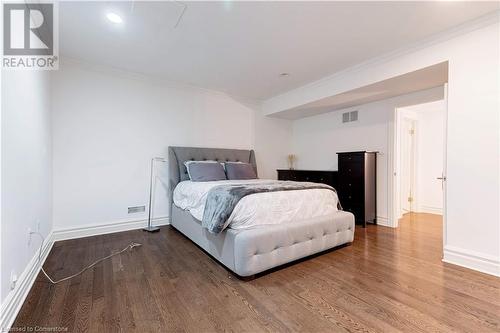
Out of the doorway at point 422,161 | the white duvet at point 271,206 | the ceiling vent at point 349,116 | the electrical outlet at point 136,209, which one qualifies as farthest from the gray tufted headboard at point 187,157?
the doorway at point 422,161

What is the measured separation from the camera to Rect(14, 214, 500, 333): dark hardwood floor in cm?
151

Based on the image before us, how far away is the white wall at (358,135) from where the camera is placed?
392 cm

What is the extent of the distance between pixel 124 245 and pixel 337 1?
11.5 ft

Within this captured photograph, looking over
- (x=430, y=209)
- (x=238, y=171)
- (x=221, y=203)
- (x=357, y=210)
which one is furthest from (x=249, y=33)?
(x=430, y=209)

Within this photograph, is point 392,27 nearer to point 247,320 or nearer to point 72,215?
point 247,320

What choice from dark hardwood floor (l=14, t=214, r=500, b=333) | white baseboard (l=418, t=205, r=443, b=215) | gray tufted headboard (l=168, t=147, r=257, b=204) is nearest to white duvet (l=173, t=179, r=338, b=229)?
dark hardwood floor (l=14, t=214, r=500, b=333)

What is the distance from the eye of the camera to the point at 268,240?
7.03 ft

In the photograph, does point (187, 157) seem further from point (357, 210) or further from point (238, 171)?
point (357, 210)

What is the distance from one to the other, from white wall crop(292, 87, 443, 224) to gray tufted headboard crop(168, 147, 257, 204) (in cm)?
165

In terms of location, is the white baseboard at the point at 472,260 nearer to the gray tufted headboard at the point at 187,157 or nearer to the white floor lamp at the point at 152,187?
the gray tufted headboard at the point at 187,157

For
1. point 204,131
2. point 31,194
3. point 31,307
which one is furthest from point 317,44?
point 31,307

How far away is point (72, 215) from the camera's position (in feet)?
10.6

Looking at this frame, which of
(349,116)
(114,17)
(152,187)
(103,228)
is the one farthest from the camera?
(349,116)

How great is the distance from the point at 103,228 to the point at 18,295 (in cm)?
187
